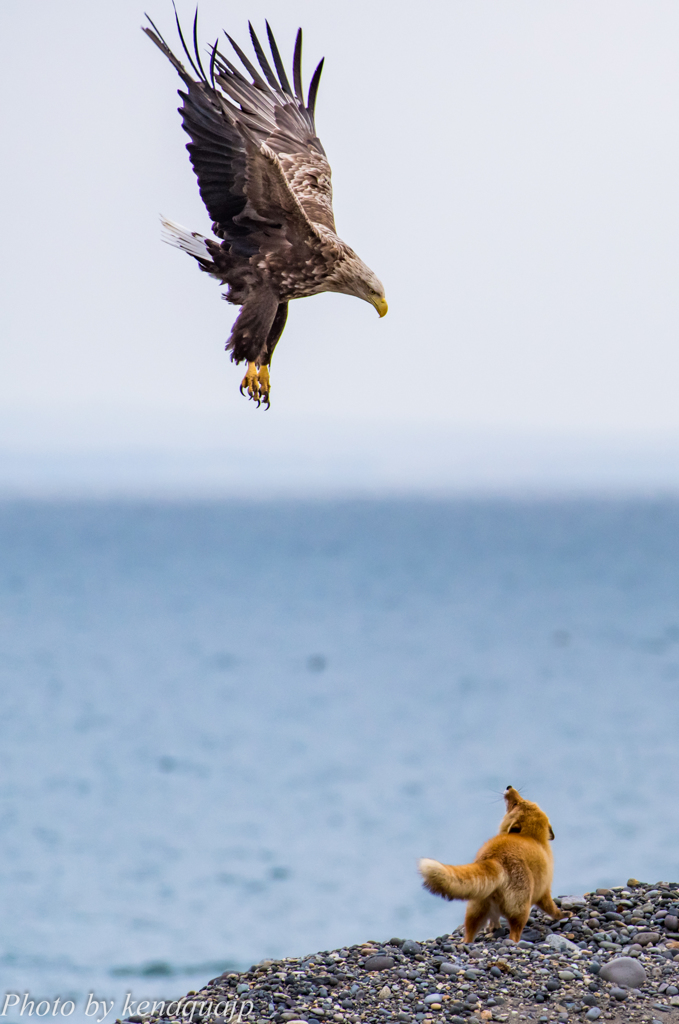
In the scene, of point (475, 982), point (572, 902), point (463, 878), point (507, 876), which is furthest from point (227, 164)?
point (572, 902)

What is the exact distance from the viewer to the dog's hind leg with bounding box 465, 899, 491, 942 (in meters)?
5.61

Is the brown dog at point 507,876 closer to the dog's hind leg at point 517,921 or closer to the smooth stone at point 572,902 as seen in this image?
the dog's hind leg at point 517,921

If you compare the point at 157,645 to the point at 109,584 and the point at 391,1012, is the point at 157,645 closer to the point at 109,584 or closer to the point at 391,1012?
the point at 109,584

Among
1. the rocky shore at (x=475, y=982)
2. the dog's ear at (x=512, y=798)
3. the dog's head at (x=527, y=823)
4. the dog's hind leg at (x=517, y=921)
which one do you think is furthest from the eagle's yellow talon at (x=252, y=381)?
the dog's ear at (x=512, y=798)

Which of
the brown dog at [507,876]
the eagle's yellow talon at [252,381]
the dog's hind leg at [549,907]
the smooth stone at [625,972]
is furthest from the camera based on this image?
the dog's hind leg at [549,907]

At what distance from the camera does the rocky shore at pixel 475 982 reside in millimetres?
4984

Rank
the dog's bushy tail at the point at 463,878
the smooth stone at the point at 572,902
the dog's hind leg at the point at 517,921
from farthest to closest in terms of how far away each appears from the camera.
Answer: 1. the smooth stone at the point at 572,902
2. the dog's hind leg at the point at 517,921
3. the dog's bushy tail at the point at 463,878

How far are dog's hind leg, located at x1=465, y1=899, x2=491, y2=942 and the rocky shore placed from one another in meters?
0.06

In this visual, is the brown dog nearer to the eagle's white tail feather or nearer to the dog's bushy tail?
the dog's bushy tail

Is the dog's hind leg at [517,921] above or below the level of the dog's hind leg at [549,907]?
below

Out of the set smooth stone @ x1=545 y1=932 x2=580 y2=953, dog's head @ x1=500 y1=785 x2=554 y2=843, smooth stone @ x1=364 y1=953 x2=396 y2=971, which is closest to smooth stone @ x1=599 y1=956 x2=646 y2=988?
smooth stone @ x1=545 y1=932 x2=580 y2=953

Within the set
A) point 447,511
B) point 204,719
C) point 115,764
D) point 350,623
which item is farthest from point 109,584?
point 447,511

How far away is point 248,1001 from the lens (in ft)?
17.0

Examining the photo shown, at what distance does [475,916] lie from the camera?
566 centimetres
